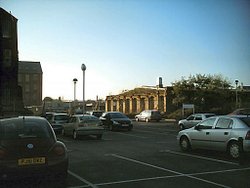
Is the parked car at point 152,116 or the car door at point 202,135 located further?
the parked car at point 152,116

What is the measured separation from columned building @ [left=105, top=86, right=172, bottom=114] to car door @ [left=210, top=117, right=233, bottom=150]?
4208cm

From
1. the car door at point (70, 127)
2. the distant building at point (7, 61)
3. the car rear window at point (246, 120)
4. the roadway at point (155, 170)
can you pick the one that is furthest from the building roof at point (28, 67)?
the car rear window at point (246, 120)

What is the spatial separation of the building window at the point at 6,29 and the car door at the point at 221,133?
35223 mm

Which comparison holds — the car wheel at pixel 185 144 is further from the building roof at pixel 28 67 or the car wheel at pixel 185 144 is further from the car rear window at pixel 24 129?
the building roof at pixel 28 67

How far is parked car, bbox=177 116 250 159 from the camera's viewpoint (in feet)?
40.8

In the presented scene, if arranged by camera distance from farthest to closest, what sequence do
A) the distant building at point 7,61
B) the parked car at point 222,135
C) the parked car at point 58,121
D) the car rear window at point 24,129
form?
the distant building at point 7,61 < the parked car at point 58,121 < the parked car at point 222,135 < the car rear window at point 24,129

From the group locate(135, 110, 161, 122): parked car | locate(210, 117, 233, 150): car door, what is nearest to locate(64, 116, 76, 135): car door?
locate(210, 117, 233, 150): car door

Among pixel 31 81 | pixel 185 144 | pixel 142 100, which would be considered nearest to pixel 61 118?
pixel 185 144

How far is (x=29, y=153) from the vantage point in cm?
777

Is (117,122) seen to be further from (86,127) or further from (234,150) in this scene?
(234,150)

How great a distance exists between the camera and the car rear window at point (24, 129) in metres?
8.26

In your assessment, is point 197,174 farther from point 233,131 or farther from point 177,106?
point 177,106

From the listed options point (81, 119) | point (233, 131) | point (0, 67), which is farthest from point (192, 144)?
point (0, 67)

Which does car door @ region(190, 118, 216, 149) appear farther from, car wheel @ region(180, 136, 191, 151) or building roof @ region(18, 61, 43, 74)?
building roof @ region(18, 61, 43, 74)
